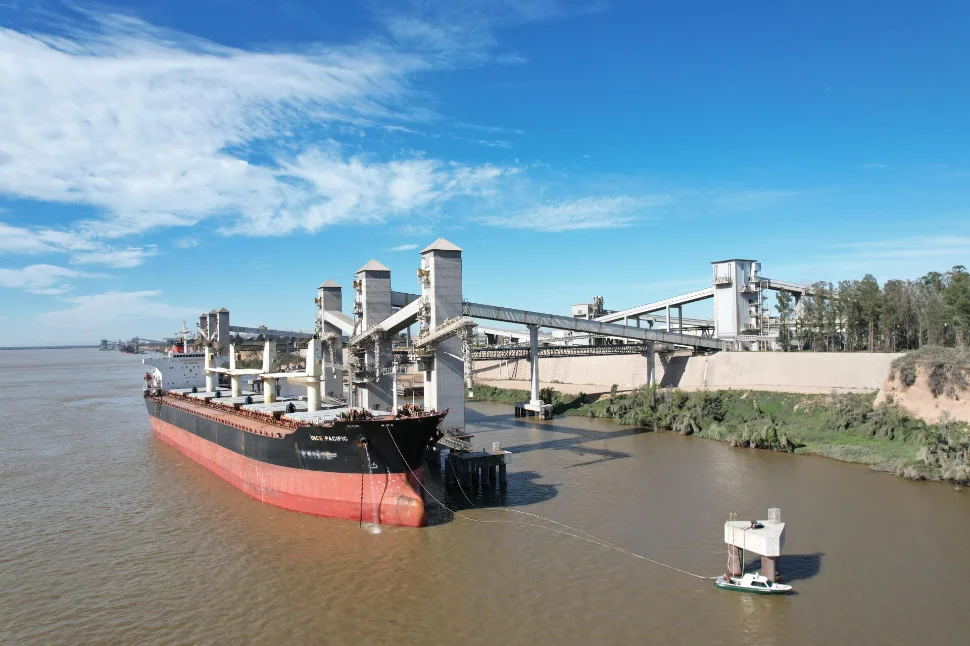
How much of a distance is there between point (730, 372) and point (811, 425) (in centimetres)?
1215

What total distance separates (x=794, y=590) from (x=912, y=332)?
49.2 m

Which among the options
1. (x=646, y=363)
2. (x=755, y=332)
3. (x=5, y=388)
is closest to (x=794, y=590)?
(x=646, y=363)

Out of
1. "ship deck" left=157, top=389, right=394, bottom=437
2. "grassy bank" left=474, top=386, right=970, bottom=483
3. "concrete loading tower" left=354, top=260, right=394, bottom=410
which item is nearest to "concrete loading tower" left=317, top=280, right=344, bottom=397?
"ship deck" left=157, top=389, right=394, bottom=437

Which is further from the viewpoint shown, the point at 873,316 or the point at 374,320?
the point at 873,316

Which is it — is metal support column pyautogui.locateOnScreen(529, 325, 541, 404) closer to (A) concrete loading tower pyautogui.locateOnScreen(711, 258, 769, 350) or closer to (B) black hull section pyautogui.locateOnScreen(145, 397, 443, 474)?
(A) concrete loading tower pyautogui.locateOnScreen(711, 258, 769, 350)

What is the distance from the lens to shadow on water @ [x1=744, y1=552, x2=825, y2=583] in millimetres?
17141

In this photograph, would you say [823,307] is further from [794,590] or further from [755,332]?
[794,590]

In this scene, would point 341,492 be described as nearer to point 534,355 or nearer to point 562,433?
point 562,433

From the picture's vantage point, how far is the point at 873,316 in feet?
177

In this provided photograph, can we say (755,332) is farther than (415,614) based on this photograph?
Yes

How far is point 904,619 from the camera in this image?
14.8 m

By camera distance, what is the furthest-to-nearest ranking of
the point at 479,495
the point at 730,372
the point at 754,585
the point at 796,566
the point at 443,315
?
the point at 730,372 < the point at 443,315 < the point at 479,495 < the point at 796,566 < the point at 754,585

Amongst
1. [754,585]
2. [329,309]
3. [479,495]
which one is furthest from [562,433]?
[754,585]

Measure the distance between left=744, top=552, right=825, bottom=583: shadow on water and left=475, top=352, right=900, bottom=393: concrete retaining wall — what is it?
2370 cm
